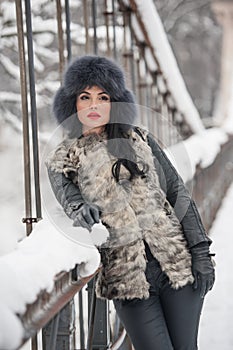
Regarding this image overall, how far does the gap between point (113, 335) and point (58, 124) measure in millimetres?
1132

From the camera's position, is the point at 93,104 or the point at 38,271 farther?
the point at 93,104

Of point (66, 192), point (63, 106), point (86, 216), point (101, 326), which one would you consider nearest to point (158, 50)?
point (101, 326)

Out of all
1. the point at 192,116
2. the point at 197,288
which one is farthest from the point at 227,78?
the point at 197,288

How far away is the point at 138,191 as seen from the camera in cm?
252

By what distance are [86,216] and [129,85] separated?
2283 mm

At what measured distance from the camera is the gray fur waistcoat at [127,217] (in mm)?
2471

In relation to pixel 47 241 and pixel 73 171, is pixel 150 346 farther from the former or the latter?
pixel 47 241

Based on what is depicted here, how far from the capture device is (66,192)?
95.2 inches

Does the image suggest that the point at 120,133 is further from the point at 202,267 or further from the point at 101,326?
the point at 101,326

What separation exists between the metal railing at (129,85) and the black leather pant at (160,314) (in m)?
0.12

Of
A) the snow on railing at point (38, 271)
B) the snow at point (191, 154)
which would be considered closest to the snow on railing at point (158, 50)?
→ the snow at point (191, 154)

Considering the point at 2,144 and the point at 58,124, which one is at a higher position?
the point at 2,144

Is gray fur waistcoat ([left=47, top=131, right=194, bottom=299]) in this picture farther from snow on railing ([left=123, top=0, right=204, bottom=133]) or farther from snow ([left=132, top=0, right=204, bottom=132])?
snow ([left=132, top=0, right=204, bottom=132])

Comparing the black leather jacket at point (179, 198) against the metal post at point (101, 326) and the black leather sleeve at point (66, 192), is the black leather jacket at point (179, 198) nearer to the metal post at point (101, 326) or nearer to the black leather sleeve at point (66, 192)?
the black leather sleeve at point (66, 192)
